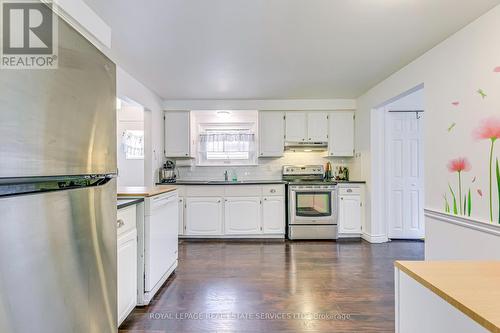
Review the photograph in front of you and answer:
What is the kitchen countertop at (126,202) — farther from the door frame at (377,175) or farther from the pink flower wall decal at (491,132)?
the door frame at (377,175)

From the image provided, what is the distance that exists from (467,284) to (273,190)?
357 centimetres

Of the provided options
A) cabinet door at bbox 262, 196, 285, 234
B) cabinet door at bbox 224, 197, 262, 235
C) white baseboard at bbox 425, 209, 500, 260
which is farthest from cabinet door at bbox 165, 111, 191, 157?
white baseboard at bbox 425, 209, 500, 260

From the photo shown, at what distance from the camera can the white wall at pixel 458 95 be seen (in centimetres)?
204

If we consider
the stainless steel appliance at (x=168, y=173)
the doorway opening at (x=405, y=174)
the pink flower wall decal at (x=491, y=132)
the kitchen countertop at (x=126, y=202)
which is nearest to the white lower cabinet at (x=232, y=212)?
the stainless steel appliance at (x=168, y=173)

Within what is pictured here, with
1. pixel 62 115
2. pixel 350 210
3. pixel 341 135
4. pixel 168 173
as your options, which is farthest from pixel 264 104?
pixel 62 115

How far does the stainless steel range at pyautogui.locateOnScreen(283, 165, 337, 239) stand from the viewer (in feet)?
13.9

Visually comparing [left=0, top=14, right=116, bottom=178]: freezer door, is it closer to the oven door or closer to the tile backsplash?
the oven door

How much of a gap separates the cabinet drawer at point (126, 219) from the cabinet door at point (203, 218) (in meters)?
2.18

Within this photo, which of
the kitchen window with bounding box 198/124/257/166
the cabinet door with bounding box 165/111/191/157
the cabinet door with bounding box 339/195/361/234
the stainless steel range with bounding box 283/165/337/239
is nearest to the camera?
the stainless steel range with bounding box 283/165/337/239

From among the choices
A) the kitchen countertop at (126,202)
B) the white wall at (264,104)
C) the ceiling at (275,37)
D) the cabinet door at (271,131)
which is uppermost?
the ceiling at (275,37)

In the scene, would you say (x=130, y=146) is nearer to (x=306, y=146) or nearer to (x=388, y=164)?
(x=306, y=146)

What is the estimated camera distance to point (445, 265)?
0.91 m

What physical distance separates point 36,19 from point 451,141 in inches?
117

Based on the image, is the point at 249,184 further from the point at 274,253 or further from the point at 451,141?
the point at 451,141
